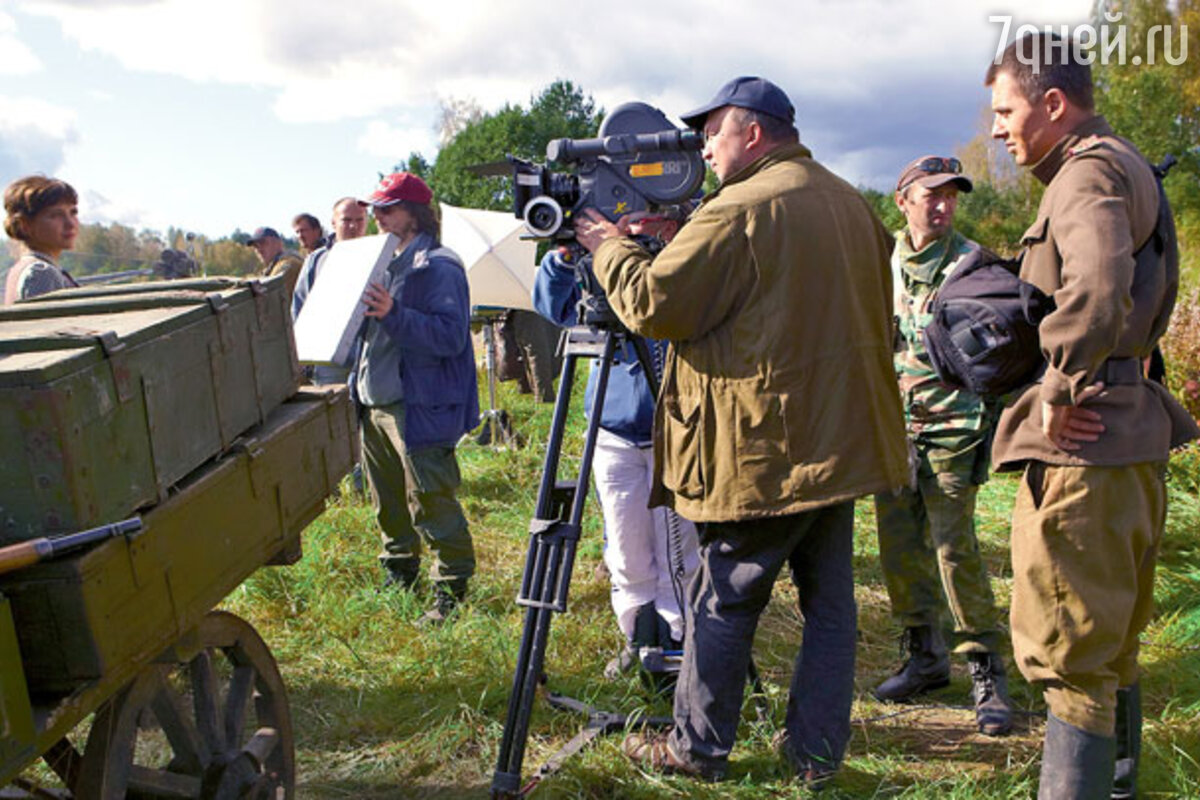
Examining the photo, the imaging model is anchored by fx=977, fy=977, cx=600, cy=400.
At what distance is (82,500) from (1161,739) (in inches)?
132

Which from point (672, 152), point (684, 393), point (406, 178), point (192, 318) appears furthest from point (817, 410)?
point (406, 178)

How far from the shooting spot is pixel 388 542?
5004mm

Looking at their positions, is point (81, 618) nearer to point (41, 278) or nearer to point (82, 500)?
point (82, 500)

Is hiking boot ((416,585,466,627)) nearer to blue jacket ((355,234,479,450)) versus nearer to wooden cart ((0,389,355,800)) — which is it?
blue jacket ((355,234,479,450))

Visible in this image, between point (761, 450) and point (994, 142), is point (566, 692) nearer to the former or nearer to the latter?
point (761, 450)

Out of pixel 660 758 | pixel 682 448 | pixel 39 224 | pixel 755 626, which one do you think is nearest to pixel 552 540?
pixel 682 448

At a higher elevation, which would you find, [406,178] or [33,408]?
[406,178]

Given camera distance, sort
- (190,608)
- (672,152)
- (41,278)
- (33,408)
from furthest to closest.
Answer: (41,278) < (672,152) < (190,608) < (33,408)

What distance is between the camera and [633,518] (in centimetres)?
380

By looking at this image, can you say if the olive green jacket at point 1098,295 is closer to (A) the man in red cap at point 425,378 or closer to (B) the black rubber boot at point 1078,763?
(B) the black rubber boot at point 1078,763

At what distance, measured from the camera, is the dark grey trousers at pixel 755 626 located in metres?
2.91

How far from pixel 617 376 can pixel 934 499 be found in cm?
130

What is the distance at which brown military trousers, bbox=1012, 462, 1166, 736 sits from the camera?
2486mm

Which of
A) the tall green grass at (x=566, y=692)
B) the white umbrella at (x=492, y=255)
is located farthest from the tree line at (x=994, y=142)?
the tall green grass at (x=566, y=692)
